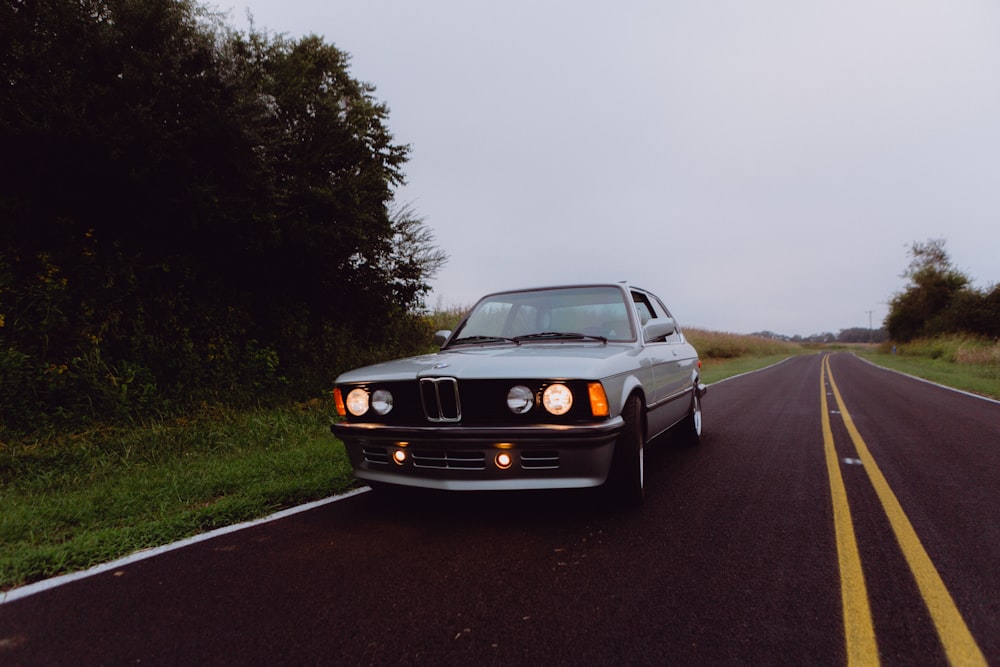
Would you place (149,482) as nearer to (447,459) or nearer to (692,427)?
(447,459)

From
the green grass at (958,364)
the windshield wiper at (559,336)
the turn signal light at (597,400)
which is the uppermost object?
the windshield wiper at (559,336)

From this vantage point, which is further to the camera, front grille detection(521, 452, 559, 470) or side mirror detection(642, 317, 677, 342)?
side mirror detection(642, 317, 677, 342)

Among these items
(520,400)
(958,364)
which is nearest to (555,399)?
(520,400)

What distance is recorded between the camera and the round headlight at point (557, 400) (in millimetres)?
3059

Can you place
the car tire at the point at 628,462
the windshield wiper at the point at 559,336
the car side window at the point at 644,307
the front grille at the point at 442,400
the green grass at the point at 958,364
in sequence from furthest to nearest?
the green grass at the point at 958,364 → the car side window at the point at 644,307 → the windshield wiper at the point at 559,336 → the car tire at the point at 628,462 → the front grille at the point at 442,400

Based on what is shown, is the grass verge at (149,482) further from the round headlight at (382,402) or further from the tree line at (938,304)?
the tree line at (938,304)

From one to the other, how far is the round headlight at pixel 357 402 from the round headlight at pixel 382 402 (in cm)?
10

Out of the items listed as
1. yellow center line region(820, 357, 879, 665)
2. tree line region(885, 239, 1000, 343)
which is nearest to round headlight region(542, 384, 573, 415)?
yellow center line region(820, 357, 879, 665)

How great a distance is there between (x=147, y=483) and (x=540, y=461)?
3530 mm

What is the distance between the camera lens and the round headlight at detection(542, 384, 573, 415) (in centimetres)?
306

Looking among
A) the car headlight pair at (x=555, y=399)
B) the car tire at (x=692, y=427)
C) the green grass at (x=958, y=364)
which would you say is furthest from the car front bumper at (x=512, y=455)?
the green grass at (x=958, y=364)

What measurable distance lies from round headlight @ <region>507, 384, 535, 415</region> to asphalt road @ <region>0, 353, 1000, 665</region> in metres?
0.76

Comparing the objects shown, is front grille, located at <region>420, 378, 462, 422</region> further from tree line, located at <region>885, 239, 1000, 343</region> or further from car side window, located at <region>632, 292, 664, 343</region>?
tree line, located at <region>885, 239, 1000, 343</region>

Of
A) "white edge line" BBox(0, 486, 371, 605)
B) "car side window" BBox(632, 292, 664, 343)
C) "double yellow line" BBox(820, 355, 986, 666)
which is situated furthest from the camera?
"car side window" BBox(632, 292, 664, 343)
